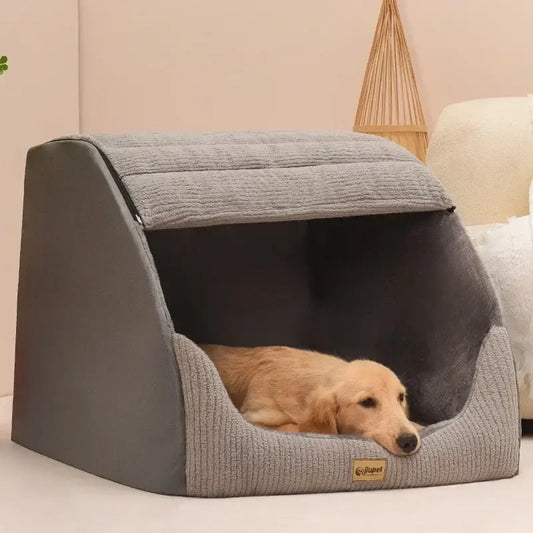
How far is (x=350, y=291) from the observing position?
6.08 feet

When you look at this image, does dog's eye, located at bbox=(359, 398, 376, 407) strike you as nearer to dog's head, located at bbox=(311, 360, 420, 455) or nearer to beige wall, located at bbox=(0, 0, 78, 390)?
dog's head, located at bbox=(311, 360, 420, 455)

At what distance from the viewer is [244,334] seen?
74.5 inches

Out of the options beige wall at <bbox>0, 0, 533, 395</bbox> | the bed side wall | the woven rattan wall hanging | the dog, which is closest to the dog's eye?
the dog

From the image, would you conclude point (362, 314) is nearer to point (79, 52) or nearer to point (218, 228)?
point (218, 228)

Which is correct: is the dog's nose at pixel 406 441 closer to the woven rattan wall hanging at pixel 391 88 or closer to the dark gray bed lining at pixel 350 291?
the dark gray bed lining at pixel 350 291

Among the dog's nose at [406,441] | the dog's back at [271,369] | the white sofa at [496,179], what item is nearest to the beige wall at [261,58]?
the white sofa at [496,179]

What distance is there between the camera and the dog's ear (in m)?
1.49

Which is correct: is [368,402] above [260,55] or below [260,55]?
below

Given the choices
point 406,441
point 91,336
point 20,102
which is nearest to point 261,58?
point 20,102

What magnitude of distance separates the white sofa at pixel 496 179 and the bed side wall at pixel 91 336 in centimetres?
65

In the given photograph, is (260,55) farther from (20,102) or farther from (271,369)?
(271,369)

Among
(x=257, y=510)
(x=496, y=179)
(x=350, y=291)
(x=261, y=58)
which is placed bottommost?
(x=257, y=510)

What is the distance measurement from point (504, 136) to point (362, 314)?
0.43m

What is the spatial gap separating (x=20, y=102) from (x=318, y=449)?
1.29 meters
